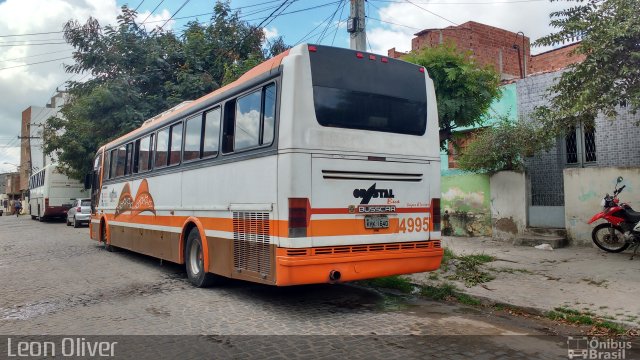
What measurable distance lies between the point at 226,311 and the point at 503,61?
19.1 m

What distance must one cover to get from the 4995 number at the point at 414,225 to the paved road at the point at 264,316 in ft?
3.42

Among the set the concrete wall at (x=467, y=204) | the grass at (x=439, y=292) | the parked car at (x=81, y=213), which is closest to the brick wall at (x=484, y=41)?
the concrete wall at (x=467, y=204)

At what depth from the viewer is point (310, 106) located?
18.5 ft

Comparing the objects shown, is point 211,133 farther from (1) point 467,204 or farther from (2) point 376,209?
(1) point 467,204

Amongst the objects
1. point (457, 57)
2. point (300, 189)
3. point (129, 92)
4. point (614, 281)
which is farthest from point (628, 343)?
point (129, 92)

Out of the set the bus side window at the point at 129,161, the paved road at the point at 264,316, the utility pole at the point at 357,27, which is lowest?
the paved road at the point at 264,316

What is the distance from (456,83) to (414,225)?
14.4 feet

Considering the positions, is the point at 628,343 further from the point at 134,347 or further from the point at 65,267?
the point at 65,267

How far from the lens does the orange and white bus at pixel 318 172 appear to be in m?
5.56

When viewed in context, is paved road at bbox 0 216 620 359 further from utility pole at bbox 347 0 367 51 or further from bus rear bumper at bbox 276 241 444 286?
utility pole at bbox 347 0 367 51

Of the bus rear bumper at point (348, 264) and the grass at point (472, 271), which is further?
the grass at point (472, 271)

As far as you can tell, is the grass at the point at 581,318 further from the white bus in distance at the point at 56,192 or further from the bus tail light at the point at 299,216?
the white bus in distance at the point at 56,192

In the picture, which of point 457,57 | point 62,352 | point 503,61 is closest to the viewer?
point 62,352

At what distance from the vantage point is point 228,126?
22.6 ft
